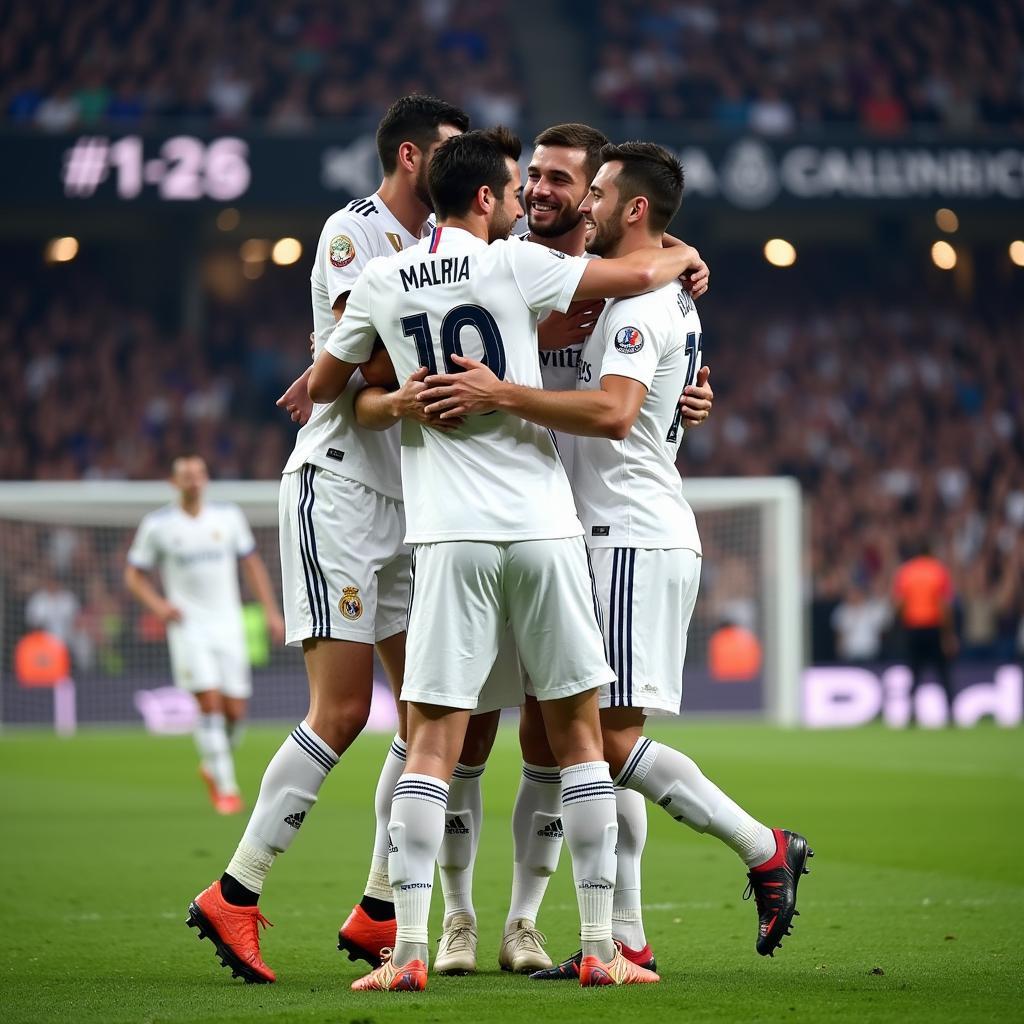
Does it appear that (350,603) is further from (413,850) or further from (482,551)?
(413,850)

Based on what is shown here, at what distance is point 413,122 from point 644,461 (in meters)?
1.23

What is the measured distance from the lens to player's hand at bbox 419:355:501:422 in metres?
4.36

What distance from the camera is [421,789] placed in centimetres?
441

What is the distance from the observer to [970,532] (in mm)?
22578

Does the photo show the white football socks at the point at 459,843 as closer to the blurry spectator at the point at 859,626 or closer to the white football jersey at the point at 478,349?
the white football jersey at the point at 478,349

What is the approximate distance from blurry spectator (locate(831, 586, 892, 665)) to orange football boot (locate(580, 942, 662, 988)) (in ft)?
48.3

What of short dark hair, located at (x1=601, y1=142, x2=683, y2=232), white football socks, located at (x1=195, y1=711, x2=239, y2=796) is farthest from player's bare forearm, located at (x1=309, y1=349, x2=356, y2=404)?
white football socks, located at (x1=195, y1=711, x2=239, y2=796)

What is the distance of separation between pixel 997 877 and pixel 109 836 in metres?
4.60

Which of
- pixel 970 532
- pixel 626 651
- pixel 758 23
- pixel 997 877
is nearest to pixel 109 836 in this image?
pixel 997 877

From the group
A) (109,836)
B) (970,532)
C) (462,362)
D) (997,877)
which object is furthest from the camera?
(970,532)

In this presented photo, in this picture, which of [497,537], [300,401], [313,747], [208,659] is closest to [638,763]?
[497,537]

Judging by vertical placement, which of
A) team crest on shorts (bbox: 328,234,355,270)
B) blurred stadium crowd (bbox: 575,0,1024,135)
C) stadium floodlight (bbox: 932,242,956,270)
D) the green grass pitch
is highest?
blurred stadium crowd (bbox: 575,0,1024,135)

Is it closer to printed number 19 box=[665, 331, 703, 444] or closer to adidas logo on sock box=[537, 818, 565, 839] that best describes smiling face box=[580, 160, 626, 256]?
printed number 19 box=[665, 331, 703, 444]

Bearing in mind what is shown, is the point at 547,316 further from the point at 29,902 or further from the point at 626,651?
the point at 29,902
